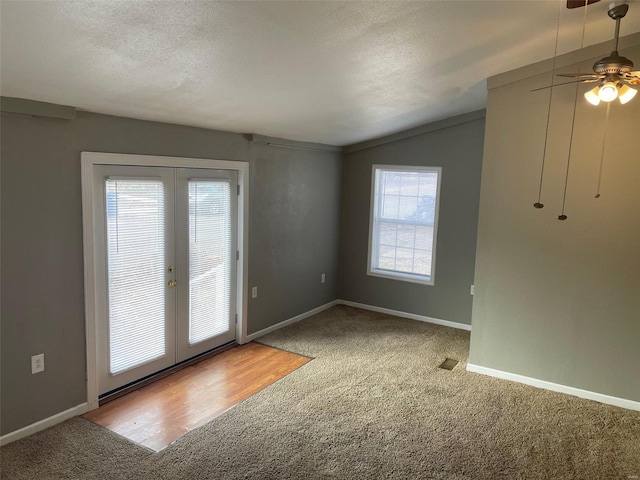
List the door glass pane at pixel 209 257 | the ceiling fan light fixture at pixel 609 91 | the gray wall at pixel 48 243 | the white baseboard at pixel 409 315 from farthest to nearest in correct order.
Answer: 1. the white baseboard at pixel 409 315
2. the door glass pane at pixel 209 257
3. the gray wall at pixel 48 243
4. the ceiling fan light fixture at pixel 609 91

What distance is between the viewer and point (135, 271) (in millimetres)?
3547

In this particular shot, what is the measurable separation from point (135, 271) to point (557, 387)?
3384mm

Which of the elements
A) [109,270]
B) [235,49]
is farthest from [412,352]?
[235,49]

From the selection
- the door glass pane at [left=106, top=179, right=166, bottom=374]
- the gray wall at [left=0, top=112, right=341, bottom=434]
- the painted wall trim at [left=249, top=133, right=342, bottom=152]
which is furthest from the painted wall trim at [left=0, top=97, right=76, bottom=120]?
the painted wall trim at [left=249, top=133, right=342, bottom=152]

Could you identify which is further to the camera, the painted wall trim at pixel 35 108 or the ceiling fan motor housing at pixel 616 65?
the painted wall trim at pixel 35 108

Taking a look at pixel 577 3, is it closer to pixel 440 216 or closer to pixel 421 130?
pixel 421 130

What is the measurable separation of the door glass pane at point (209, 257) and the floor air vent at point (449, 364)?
2.05 meters

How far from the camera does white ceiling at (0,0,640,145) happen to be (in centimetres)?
200

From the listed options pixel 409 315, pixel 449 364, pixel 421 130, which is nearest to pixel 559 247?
pixel 449 364

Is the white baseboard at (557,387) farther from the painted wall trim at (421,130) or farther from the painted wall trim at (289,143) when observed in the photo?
the painted wall trim at (289,143)

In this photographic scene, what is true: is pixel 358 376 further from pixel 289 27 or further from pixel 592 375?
pixel 289 27

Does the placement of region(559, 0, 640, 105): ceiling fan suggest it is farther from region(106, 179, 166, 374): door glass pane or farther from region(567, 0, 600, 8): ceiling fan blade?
region(106, 179, 166, 374): door glass pane

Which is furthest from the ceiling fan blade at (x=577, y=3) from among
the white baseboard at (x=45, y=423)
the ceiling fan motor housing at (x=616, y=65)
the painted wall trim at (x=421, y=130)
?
the white baseboard at (x=45, y=423)

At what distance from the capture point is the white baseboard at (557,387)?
344 centimetres
